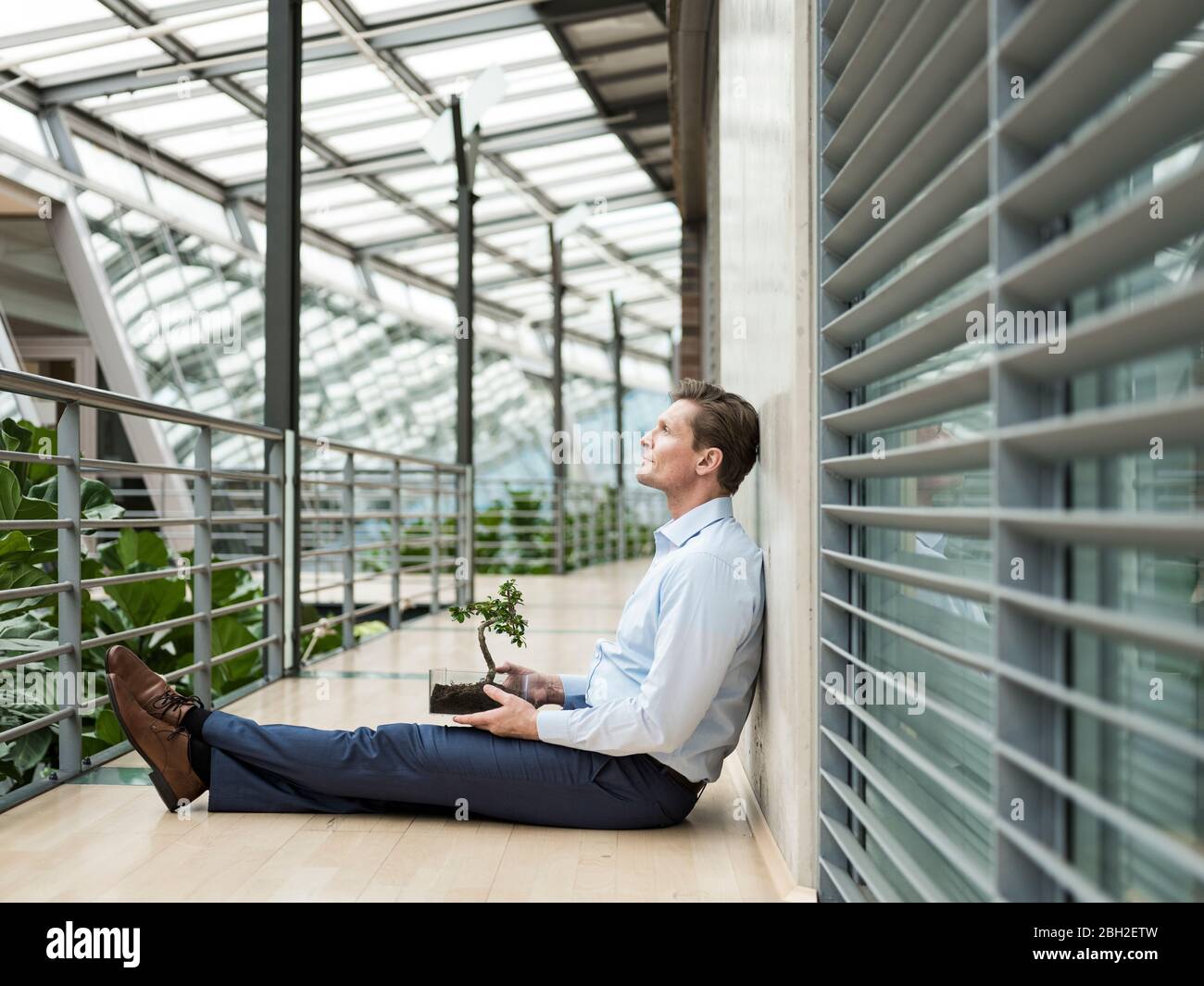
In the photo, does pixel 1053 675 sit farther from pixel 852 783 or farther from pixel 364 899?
pixel 364 899

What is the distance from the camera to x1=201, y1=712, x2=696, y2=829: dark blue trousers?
179 cm

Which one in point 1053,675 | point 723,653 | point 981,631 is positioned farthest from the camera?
point 723,653

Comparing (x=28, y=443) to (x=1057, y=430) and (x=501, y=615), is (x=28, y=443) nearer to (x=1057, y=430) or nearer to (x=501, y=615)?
(x=501, y=615)

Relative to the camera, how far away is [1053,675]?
76cm

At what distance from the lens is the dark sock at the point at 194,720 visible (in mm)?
1827

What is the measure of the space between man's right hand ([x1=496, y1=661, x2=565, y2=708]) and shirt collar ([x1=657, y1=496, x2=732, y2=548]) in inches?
15.3

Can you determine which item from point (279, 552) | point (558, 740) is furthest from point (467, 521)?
point (558, 740)

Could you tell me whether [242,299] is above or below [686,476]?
above

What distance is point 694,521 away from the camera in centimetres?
192

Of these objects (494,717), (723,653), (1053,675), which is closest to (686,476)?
(723,653)

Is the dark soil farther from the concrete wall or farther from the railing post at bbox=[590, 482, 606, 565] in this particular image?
the railing post at bbox=[590, 482, 606, 565]

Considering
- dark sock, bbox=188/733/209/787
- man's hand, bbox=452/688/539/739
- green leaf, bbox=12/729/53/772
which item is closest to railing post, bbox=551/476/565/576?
green leaf, bbox=12/729/53/772

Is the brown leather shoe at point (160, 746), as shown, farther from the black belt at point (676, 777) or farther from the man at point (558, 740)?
the black belt at point (676, 777)

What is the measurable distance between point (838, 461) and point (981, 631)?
0.38m
